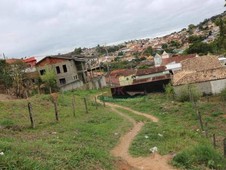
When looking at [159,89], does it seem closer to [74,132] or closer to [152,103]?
[152,103]

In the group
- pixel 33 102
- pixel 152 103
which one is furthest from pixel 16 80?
Answer: pixel 152 103

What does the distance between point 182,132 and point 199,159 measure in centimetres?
504

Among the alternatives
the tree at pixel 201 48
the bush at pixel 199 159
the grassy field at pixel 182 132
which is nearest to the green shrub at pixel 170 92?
the grassy field at pixel 182 132

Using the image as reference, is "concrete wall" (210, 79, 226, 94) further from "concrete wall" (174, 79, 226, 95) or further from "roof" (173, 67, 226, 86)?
"roof" (173, 67, 226, 86)

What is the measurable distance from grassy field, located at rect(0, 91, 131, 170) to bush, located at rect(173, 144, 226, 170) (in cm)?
259

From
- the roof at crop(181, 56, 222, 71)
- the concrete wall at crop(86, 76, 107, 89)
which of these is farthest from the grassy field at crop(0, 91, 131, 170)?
the roof at crop(181, 56, 222, 71)

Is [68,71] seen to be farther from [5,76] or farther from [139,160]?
[139,160]

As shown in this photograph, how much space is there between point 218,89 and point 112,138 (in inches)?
907

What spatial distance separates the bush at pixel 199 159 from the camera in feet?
41.9

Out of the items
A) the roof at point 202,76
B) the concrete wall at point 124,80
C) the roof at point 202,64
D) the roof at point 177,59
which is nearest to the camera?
the roof at point 202,76

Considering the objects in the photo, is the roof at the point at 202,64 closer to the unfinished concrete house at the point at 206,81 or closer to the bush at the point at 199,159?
the unfinished concrete house at the point at 206,81

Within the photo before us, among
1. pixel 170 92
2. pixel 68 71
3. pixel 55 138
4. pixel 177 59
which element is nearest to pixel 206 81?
pixel 170 92

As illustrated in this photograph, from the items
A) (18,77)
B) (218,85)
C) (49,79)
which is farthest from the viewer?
(49,79)

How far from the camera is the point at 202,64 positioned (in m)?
47.0
